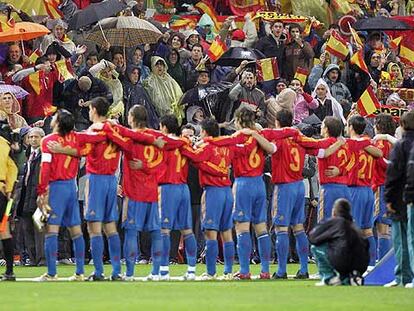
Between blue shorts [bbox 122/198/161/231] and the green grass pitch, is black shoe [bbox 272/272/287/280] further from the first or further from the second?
blue shorts [bbox 122/198/161/231]

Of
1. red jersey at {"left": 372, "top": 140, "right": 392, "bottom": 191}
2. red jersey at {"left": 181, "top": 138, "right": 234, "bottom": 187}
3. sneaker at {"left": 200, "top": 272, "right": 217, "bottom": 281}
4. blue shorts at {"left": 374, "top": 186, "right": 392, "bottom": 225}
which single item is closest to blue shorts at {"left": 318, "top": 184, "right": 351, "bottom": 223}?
red jersey at {"left": 372, "top": 140, "right": 392, "bottom": 191}

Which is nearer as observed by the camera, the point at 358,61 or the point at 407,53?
the point at 358,61

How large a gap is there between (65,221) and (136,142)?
1522 mm

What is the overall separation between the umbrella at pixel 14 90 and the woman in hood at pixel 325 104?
18.4ft

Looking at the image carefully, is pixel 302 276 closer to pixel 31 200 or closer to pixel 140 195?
pixel 140 195

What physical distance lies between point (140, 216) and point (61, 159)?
1.49 m

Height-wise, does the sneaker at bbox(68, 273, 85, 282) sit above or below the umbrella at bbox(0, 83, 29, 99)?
below

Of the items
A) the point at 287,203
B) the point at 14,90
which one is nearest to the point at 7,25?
the point at 14,90

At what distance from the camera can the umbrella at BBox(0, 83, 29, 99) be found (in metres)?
29.4

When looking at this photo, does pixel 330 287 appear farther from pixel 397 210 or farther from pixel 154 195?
pixel 154 195

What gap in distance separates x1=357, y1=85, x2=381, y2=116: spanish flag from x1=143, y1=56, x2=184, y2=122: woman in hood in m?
3.42

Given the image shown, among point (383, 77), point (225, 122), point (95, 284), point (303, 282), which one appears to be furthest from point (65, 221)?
point (383, 77)

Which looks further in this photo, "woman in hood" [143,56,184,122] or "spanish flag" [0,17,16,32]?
"woman in hood" [143,56,184,122]

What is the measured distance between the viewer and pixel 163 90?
106ft
